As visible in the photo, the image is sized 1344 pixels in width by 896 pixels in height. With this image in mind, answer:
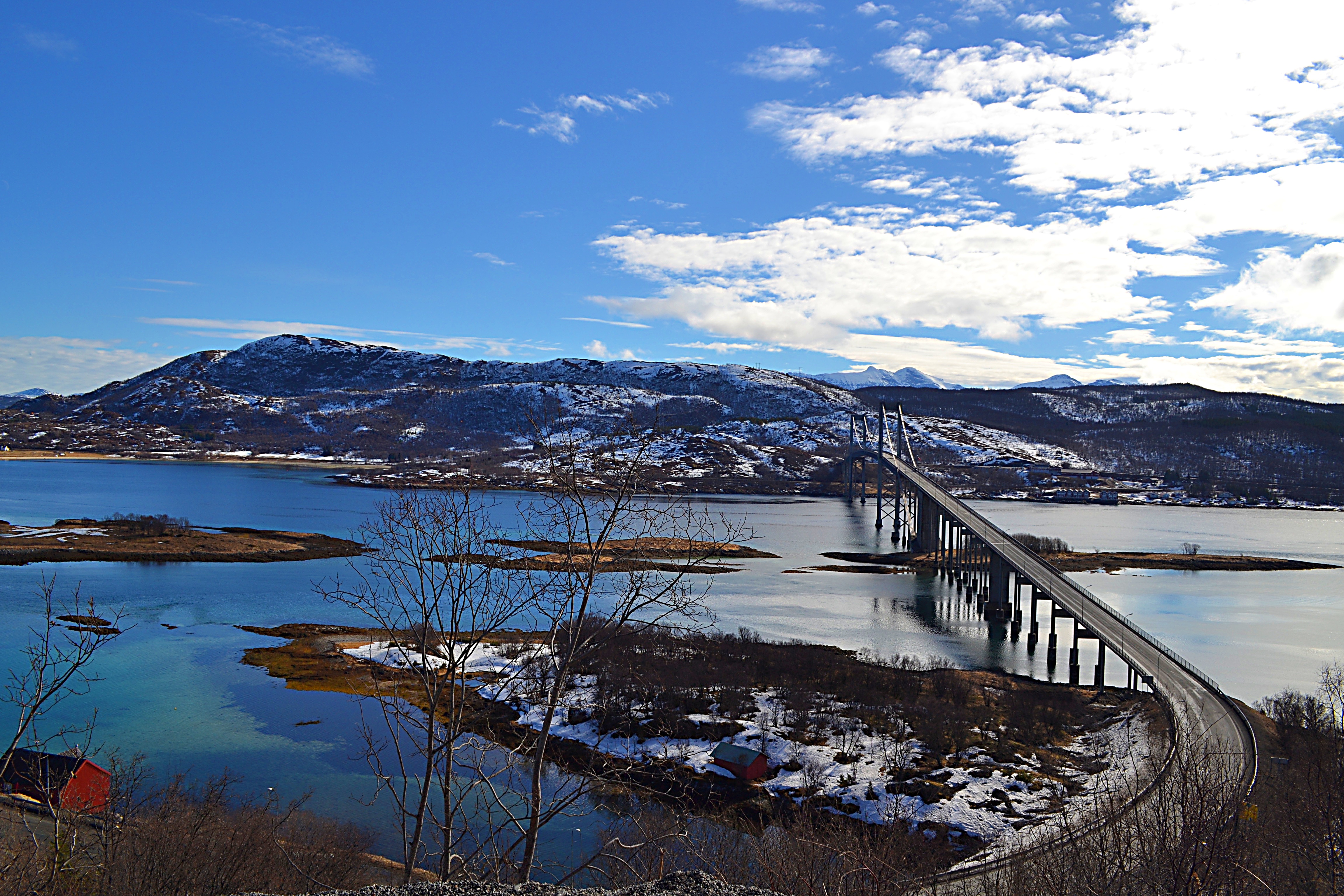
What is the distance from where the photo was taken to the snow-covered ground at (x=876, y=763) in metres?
16.5

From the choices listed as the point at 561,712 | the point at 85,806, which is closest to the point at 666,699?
the point at 561,712

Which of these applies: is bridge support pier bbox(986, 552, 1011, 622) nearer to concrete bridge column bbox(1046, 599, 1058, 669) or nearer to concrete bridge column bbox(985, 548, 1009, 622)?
concrete bridge column bbox(985, 548, 1009, 622)

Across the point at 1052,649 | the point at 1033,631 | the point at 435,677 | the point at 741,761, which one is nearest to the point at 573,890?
the point at 435,677

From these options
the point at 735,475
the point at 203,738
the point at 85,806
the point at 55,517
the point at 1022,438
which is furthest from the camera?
the point at 1022,438

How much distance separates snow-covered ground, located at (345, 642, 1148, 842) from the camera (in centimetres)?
1652

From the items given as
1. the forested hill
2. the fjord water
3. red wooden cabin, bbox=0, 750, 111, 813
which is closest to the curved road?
the fjord water

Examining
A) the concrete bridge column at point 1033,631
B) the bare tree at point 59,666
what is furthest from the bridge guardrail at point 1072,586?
the bare tree at point 59,666

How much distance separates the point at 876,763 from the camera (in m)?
19.1

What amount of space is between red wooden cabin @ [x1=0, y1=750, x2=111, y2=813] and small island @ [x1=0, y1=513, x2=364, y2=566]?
36700 mm

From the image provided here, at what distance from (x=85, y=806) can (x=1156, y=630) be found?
38.9 metres

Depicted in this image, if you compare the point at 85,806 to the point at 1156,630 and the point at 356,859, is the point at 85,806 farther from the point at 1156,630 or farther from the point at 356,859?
the point at 1156,630

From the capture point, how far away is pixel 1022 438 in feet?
602

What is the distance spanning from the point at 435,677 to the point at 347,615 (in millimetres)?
32363

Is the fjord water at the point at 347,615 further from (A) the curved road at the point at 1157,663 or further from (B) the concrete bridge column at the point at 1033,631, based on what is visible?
(A) the curved road at the point at 1157,663
